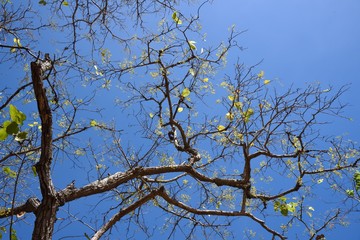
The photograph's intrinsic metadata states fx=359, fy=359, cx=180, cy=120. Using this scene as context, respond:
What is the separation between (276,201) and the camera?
3914 millimetres

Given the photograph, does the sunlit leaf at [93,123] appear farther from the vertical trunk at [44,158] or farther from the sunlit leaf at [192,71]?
the vertical trunk at [44,158]

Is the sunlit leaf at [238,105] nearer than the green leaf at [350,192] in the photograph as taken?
Yes

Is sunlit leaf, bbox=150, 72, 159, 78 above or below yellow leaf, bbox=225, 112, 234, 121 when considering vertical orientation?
above

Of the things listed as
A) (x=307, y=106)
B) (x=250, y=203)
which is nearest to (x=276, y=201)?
(x=250, y=203)

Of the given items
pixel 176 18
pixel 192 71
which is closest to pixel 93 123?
pixel 192 71

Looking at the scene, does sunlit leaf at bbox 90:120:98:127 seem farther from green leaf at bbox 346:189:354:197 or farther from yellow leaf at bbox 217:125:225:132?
green leaf at bbox 346:189:354:197

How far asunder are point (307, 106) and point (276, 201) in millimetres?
1117

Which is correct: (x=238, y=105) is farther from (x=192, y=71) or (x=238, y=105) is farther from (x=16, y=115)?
(x=16, y=115)

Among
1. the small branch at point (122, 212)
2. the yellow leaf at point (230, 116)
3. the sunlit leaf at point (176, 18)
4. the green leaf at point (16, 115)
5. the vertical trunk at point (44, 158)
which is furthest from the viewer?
the yellow leaf at point (230, 116)

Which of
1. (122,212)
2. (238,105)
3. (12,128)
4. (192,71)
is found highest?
(192,71)

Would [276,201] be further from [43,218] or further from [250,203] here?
[43,218]

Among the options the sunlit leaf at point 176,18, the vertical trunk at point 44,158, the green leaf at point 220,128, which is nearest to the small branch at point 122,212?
the vertical trunk at point 44,158

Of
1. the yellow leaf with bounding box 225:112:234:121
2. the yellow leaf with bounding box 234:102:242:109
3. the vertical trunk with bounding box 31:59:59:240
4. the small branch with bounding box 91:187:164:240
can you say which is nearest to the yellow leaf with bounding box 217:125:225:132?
the yellow leaf with bounding box 225:112:234:121

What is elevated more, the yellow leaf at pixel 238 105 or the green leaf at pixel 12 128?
the yellow leaf at pixel 238 105
